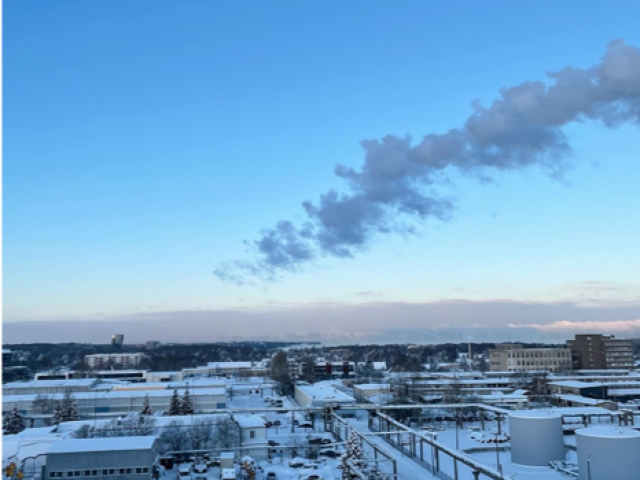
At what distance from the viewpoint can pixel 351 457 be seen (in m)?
13.2

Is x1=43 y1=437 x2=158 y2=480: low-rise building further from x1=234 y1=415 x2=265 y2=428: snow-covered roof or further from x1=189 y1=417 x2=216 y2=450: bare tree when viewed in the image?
x1=234 y1=415 x2=265 y2=428: snow-covered roof

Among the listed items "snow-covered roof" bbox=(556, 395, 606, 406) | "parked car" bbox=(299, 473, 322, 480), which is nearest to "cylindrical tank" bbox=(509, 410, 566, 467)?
"parked car" bbox=(299, 473, 322, 480)

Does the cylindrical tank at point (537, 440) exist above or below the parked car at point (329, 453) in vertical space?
above

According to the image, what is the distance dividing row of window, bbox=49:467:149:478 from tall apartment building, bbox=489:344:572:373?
36.1m

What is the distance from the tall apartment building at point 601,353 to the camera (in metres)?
44.6

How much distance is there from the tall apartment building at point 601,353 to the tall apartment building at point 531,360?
146 cm

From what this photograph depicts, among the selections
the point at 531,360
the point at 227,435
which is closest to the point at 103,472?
the point at 227,435

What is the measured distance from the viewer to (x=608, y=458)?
1312 centimetres

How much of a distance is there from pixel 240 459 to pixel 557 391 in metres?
21.5

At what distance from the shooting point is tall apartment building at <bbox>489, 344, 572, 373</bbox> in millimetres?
43656

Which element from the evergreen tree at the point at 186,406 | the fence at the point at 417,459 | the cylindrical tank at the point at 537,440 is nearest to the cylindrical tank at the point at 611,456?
the cylindrical tank at the point at 537,440

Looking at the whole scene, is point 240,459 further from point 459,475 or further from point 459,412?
point 459,412

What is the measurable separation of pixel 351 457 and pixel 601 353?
38.8 metres

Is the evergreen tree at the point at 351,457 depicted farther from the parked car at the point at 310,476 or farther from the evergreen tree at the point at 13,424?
the evergreen tree at the point at 13,424
